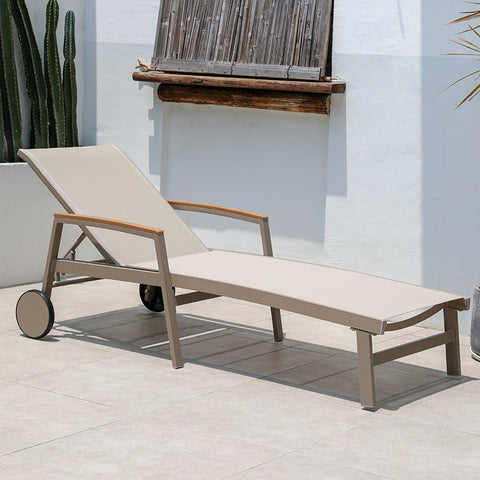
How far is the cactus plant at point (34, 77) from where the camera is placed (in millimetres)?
6730

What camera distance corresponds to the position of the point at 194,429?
3889mm

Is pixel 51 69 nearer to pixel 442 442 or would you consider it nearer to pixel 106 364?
pixel 106 364

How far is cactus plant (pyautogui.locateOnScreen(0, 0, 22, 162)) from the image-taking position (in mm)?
6578

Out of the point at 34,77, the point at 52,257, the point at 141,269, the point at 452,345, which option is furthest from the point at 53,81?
the point at 452,345

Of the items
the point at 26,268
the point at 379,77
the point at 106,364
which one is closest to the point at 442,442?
the point at 106,364

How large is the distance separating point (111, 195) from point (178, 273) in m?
0.97

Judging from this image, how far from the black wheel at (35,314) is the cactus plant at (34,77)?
78.0 inches

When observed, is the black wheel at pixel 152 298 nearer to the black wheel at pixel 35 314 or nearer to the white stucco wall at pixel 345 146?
the black wheel at pixel 35 314

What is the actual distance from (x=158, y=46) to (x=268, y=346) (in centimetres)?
267

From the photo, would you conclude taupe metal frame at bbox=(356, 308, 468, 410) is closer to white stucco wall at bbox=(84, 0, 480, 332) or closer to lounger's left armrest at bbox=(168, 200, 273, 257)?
white stucco wall at bbox=(84, 0, 480, 332)

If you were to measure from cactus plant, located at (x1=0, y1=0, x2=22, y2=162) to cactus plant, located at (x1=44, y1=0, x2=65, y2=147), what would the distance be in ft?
0.94

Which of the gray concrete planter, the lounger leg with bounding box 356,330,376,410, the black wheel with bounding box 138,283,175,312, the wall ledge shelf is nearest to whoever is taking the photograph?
the lounger leg with bounding box 356,330,376,410

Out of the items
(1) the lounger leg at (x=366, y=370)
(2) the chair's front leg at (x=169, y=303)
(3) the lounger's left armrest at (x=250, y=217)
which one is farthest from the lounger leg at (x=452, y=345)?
(2) the chair's front leg at (x=169, y=303)

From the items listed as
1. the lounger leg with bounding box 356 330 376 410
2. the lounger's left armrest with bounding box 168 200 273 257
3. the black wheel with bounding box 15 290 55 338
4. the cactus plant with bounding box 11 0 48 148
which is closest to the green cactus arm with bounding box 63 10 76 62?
the cactus plant with bounding box 11 0 48 148
